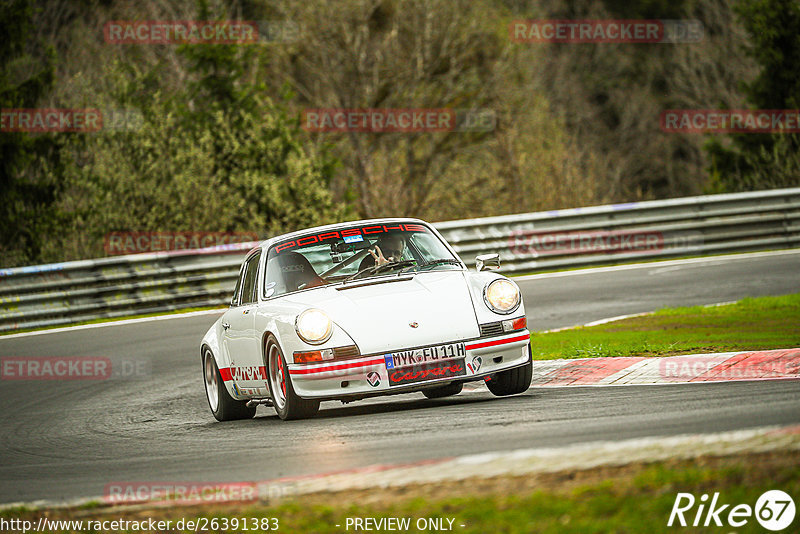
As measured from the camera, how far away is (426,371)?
8.12 meters

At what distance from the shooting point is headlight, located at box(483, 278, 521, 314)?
8539 mm

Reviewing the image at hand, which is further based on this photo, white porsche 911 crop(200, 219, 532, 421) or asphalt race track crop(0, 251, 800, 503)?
white porsche 911 crop(200, 219, 532, 421)

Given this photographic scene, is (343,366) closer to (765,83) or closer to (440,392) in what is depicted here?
(440,392)

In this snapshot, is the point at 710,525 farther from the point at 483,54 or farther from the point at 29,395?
the point at 483,54

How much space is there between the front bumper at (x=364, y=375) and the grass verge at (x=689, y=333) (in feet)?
8.09

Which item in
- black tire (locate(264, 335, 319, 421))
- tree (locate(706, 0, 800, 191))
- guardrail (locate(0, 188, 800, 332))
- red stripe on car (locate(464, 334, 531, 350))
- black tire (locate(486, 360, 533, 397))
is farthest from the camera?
tree (locate(706, 0, 800, 191))

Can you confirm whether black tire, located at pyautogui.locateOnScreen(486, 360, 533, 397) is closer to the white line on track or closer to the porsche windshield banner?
the porsche windshield banner

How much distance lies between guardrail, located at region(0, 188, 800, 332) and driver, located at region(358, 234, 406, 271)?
929 centimetres

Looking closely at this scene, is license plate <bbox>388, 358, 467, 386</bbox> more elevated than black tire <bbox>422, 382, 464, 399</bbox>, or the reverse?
license plate <bbox>388, 358, 467, 386</bbox>

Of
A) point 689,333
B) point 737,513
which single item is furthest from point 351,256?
point 737,513

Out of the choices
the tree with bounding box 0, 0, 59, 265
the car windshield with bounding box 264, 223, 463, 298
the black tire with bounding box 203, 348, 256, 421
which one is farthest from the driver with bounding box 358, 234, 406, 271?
the tree with bounding box 0, 0, 59, 265

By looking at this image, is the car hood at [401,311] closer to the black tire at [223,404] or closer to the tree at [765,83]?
the black tire at [223,404]

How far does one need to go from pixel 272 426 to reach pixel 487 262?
227cm

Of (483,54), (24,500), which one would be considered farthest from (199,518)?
(483,54)
